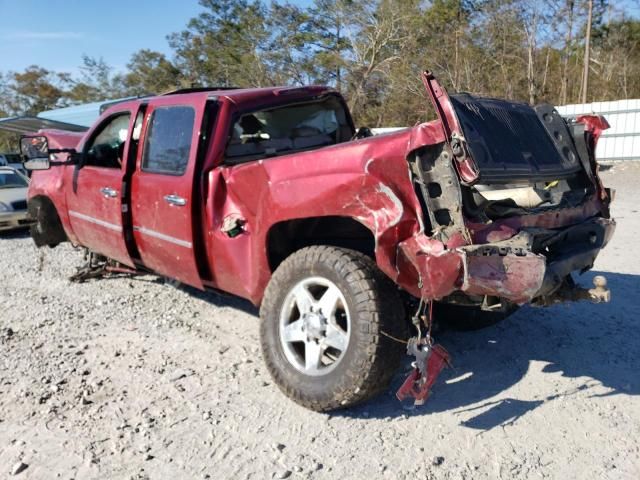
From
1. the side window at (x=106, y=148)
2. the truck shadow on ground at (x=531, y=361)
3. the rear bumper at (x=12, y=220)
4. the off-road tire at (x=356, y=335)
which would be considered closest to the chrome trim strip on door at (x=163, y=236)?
the side window at (x=106, y=148)

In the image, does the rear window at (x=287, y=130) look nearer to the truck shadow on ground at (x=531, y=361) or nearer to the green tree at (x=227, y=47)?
the truck shadow on ground at (x=531, y=361)

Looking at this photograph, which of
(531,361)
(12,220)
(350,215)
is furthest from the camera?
(12,220)

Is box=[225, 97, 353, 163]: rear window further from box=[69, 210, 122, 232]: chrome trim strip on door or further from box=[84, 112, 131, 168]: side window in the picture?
box=[84, 112, 131, 168]: side window

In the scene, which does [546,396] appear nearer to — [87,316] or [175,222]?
[175,222]

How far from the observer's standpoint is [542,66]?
90.8ft

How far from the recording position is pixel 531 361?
Answer: 154 inches

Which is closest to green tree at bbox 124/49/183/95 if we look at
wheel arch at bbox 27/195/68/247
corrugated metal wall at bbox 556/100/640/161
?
corrugated metal wall at bbox 556/100/640/161

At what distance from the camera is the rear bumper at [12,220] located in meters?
9.73

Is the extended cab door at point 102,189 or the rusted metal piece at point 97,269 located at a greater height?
the extended cab door at point 102,189

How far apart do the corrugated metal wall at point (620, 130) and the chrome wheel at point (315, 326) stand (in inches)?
744

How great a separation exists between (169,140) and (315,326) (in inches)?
77.6

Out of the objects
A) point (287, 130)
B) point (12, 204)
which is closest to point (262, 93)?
point (287, 130)

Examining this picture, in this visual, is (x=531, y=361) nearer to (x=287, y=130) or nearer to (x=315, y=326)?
(x=315, y=326)

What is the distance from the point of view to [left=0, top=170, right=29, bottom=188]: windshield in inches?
434
